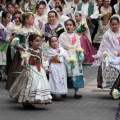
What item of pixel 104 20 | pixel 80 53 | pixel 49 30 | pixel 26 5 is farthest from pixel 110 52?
pixel 26 5

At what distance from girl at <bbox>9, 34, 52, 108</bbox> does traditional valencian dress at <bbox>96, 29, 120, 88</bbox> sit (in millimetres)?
1497

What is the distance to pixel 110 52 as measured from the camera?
12.2 m

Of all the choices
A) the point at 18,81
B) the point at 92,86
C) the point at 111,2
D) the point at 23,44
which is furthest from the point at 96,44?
the point at 18,81

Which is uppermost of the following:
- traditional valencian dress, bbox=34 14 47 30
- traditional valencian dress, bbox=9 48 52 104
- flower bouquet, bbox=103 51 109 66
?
traditional valencian dress, bbox=34 14 47 30

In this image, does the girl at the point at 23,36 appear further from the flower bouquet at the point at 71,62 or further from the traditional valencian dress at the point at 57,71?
the flower bouquet at the point at 71,62

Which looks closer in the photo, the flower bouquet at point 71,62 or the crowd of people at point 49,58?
the crowd of people at point 49,58

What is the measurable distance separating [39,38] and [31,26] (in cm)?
128

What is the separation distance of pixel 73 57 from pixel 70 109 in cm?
131

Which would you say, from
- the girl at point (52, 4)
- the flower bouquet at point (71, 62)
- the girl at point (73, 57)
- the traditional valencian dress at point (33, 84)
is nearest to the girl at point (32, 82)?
the traditional valencian dress at point (33, 84)

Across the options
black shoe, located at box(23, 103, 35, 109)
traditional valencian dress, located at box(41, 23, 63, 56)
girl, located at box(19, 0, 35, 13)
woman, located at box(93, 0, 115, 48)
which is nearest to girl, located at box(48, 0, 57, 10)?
girl, located at box(19, 0, 35, 13)

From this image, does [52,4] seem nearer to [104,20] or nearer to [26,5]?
[26,5]

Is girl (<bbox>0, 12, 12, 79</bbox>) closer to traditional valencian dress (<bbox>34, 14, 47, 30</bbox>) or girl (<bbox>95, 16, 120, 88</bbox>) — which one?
traditional valencian dress (<bbox>34, 14, 47, 30</bbox>)

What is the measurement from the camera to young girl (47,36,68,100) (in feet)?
38.7

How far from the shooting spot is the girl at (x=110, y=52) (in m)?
12.2
